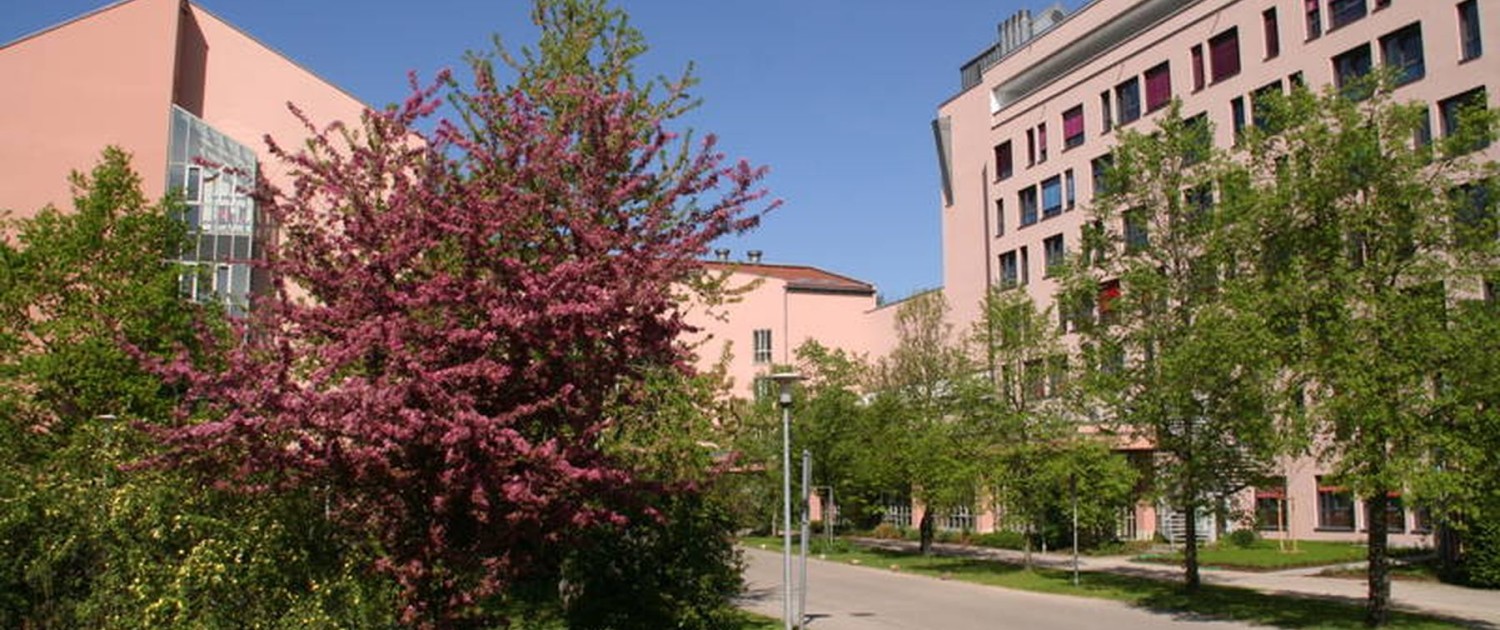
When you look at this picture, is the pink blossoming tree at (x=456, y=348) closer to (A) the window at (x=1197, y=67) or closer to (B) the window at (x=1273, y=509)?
(B) the window at (x=1273, y=509)

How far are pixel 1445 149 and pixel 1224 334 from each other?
450 cm

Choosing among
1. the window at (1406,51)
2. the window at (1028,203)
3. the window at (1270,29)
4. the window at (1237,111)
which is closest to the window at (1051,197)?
the window at (1028,203)

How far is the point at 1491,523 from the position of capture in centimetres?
2200

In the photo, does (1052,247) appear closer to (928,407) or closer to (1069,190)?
(1069,190)

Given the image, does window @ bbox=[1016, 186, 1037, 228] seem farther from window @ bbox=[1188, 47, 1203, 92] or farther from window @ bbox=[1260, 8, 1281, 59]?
window @ bbox=[1260, 8, 1281, 59]

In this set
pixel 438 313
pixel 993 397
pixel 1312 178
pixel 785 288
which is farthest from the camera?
pixel 785 288

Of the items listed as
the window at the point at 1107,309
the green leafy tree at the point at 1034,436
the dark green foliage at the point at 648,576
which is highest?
the window at the point at 1107,309

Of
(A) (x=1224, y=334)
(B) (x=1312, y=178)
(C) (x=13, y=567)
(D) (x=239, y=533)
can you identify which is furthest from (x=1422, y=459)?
(C) (x=13, y=567)

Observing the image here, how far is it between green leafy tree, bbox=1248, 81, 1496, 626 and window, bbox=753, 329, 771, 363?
4163cm

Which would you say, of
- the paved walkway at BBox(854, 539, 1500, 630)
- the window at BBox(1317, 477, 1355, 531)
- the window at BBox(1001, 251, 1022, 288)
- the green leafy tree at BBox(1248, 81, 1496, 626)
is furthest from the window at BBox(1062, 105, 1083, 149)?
the green leafy tree at BBox(1248, 81, 1496, 626)

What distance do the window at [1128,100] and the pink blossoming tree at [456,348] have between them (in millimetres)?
35796

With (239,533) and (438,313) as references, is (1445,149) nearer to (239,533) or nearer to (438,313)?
(438,313)

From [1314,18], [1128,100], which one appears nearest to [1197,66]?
[1128,100]

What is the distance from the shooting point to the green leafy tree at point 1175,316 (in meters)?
20.2
